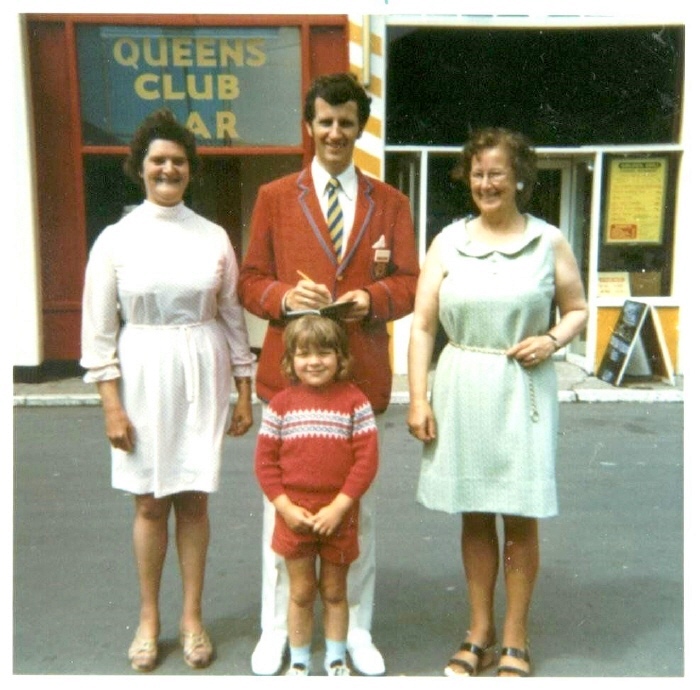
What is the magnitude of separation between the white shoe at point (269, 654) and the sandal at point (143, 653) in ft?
1.16

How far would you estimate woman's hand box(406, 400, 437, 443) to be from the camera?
299 cm

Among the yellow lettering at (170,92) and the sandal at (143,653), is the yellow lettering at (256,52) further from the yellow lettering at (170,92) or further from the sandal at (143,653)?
the sandal at (143,653)

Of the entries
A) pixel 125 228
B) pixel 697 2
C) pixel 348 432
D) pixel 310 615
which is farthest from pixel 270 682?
pixel 697 2

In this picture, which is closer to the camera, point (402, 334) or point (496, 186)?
point (496, 186)

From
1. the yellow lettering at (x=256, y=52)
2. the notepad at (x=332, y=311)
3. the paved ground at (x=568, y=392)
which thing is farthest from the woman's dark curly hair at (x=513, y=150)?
the yellow lettering at (x=256, y=52)

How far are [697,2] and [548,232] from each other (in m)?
0.86

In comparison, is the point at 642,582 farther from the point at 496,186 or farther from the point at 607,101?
the point at 607,101

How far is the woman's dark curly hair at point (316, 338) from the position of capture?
2775 millimetres

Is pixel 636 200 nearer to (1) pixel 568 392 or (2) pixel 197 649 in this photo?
(1) pixel 568 392

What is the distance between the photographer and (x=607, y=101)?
26.2 ft

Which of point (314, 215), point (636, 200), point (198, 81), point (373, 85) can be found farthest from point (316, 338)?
point (636, 200)

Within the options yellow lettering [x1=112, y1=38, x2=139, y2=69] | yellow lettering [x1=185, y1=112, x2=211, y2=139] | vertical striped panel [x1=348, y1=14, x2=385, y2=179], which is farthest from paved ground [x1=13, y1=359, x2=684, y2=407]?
yellow lettering [x1=112, y1=38, x2=139, y2=69]

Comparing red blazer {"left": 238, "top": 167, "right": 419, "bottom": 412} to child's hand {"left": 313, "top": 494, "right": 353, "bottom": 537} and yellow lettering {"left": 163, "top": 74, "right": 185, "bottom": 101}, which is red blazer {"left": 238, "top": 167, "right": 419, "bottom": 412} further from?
yellow lettering {"left": 163, "top": 74, "right": 185, "bottom": 101}

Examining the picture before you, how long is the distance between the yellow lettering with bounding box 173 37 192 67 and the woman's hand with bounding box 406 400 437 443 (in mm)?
5821
